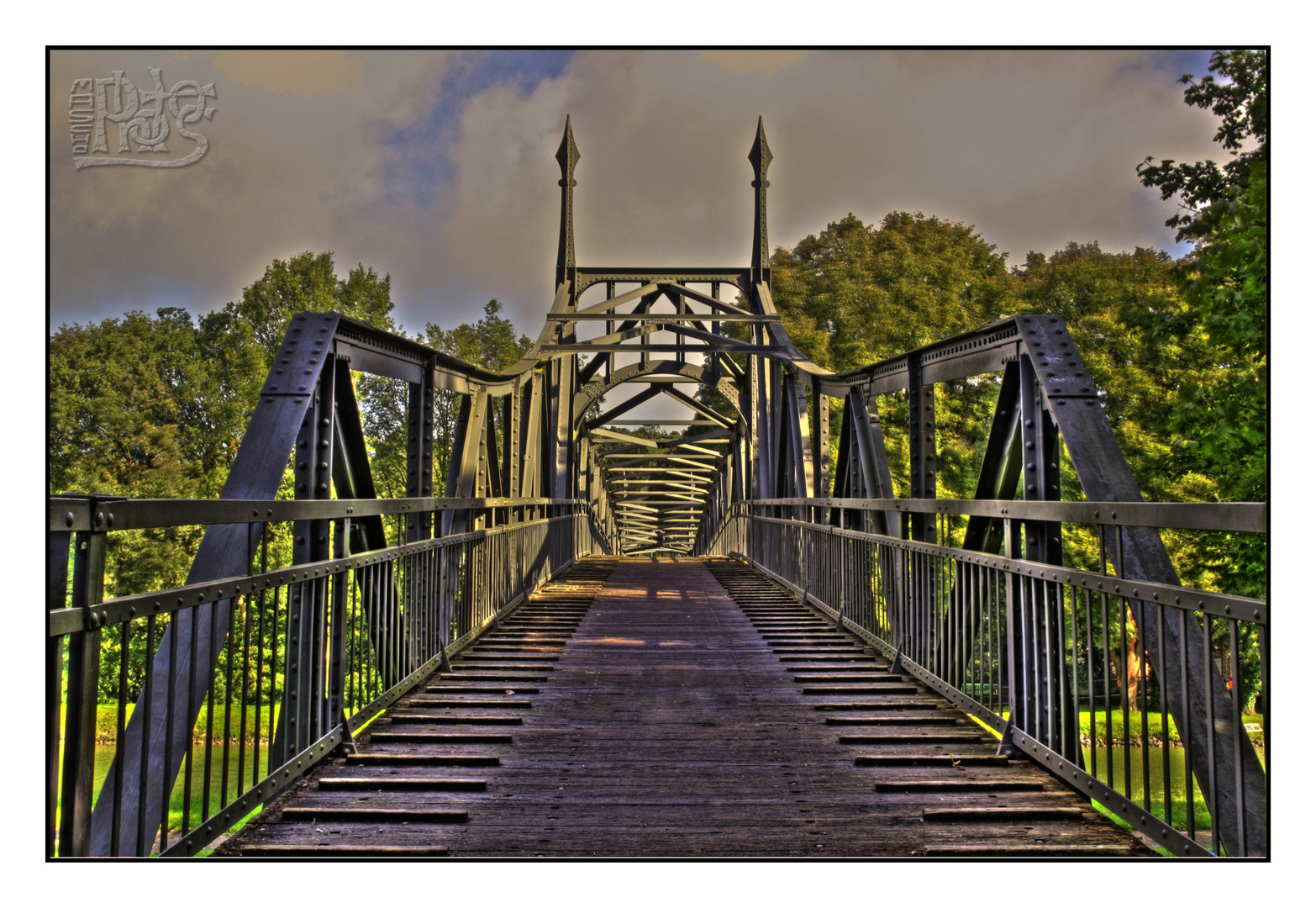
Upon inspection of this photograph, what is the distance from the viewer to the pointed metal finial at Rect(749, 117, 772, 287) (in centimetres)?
1930

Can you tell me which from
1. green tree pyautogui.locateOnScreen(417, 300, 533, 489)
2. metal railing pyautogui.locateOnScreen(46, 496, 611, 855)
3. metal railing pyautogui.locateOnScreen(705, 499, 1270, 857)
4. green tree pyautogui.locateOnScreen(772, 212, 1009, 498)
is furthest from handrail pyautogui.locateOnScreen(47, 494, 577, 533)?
green tree pyautogui.locateOnScreen(417, 300, 533, 489)

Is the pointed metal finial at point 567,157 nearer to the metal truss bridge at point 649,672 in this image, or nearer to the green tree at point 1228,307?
the green tree at point 1228,307

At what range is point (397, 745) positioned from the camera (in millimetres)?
3898

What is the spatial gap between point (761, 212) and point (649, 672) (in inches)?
637

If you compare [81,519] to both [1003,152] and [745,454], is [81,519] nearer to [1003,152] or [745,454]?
[1003,152]

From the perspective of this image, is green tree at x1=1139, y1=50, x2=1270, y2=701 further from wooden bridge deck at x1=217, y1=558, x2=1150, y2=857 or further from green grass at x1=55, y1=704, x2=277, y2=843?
green grass at x1=55, y1=704, x2=277, y2=843

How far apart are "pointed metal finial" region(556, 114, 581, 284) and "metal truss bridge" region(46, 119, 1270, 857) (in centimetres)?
1338

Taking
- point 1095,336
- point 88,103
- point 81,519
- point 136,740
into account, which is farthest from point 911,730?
point 1095,336

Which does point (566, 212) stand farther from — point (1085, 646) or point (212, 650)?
point (212, 650)

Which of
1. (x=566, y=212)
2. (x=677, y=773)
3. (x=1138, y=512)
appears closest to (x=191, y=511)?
(x=677, y=773)

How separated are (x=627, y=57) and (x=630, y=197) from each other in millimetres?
8021

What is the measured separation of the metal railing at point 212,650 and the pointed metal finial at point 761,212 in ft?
49.3

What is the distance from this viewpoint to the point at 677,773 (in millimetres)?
3543

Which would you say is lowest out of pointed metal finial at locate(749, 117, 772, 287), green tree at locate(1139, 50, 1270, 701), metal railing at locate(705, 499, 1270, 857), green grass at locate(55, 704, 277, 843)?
green grass at locate(55, 704, 277, 843)
